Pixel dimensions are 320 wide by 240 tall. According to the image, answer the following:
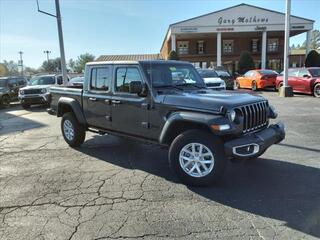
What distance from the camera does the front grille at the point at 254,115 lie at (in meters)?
4.88

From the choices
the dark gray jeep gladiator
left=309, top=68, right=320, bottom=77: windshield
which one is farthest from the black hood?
left=309, top=68, right=320, bottom=77: windshield

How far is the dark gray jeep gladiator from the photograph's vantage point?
4.71 meters

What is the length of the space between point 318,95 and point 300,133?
9.51m

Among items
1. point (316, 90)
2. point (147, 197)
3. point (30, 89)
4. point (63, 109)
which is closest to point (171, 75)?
point (147, 197)

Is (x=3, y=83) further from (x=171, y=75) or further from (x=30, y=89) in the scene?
(x=171, y=75)

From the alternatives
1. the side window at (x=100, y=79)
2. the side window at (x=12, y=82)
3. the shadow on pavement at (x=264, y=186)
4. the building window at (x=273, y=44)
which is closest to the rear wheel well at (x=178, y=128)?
the shadow on pavement at (x=264, y=186)

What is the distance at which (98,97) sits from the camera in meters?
6.68

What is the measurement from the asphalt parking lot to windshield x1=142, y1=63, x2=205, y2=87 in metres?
1.60

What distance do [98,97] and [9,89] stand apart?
→ 16.4 metres

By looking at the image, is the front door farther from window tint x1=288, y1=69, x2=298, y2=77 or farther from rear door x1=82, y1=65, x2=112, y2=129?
window tint x1=288, y1=69, x2=298, y2=77

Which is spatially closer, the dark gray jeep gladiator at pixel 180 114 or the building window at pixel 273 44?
the dark gray jeep gladiator at pixel 180 114

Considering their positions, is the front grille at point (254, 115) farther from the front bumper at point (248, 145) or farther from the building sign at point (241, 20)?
the building sign at point (241, 20)

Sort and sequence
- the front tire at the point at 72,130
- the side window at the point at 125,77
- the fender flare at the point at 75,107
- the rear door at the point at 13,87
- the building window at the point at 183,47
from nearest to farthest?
the side window at the point at 125,77 < the fender flare at the point at 75,107 < the front tire at the point at 72,130 < the rear door at the point at 13,87 < the building window at the point at 183,47

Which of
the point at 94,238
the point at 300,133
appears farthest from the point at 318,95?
the point at 94,238
